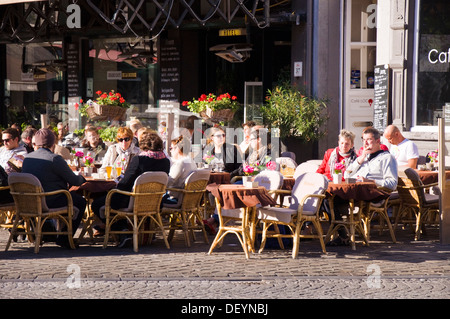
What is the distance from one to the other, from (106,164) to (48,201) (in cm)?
199

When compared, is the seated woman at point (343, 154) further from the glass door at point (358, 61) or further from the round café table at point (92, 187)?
the glass door at point (358, 61)

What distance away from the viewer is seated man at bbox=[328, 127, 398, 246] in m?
10.1

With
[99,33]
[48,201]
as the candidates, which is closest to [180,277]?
[48,201]

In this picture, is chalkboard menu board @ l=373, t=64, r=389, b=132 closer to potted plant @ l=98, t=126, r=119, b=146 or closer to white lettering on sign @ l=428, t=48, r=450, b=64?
white lettering on sign @ l=428, t=48, r=450, b=64

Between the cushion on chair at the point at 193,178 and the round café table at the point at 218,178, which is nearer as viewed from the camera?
the cushion on chair at the point at 193,178

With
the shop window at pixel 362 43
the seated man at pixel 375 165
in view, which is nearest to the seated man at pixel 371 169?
the seated man at pixel 375 165

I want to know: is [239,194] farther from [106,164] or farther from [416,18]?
[416,18]

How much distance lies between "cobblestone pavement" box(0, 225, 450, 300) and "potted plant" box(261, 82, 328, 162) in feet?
15.7

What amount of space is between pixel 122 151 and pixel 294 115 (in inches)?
173

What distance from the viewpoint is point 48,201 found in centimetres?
970

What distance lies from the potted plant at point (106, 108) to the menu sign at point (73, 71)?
17.2 ft

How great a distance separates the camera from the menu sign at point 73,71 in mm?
20656

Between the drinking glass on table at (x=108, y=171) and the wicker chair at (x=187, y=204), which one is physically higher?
the drinking glass on table at (x=108, y=171)

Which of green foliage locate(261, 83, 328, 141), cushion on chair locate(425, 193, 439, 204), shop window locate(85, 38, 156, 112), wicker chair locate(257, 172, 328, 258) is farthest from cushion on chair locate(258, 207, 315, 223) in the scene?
shop window locate(85, 38, 156, 112)
